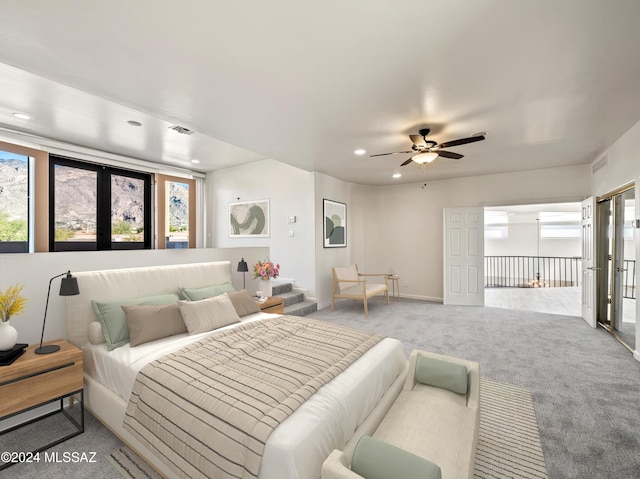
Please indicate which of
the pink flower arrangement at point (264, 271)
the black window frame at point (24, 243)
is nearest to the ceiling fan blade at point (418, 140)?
the pink flower arrangement at point (264, 271)

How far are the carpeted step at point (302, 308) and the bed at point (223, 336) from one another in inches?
69.5

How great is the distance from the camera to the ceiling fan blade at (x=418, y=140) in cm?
326

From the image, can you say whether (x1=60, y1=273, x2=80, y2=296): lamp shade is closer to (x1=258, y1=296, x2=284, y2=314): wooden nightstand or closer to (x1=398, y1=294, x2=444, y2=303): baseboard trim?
(x1=258, y1=296, x2=284, y2=314): wooden nightstand

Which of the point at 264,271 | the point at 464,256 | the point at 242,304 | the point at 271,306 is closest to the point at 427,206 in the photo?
the point at 464,256

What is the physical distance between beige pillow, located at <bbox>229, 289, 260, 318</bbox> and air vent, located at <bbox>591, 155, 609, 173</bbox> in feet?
17.3

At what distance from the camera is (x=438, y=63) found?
2166mm

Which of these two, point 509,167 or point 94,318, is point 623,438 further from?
point 509,167

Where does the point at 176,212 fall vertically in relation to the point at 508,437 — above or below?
above

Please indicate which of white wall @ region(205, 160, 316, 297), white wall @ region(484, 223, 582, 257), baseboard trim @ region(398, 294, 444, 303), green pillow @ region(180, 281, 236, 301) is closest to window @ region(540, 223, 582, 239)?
white wall @ region(484, 223, 582, 257)

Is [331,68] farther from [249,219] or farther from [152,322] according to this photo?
[249,219]

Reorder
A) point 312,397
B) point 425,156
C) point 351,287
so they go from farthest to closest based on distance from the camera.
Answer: point 351,287
point 425,156
point 312,397

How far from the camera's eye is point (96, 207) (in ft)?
17.3

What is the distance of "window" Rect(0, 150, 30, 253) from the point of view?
4051 mm

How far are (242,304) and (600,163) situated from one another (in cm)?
559
